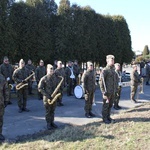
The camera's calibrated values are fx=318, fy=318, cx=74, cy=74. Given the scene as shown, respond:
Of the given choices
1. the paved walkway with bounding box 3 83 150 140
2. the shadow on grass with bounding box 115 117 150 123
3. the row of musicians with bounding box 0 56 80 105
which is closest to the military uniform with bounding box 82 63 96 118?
the paved walkway with bounding box 3 83 150 140

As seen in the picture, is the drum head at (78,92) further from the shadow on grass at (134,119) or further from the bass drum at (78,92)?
the shadow on grass at (134,119)

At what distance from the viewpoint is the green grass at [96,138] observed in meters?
7.82

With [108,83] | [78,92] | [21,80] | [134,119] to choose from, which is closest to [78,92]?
[78,92]

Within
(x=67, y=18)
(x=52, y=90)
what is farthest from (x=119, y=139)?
(x=67, y=18)

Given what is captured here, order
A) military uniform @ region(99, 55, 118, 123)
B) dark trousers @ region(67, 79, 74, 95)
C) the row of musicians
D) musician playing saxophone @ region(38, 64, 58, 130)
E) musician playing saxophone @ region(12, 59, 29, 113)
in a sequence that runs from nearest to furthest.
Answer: musician playing saxophone @ region(38, 64, 58, 130), military uniform @ region(99, 55, 118, 123), musician playing saxophone @ region(12, 59, 29, 113), the row of musicians, dark trousers @ region(67, 79, 74, 95)

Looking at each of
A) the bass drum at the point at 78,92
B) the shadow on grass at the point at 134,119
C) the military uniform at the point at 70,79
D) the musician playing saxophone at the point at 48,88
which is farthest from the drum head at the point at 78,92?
the musician playing saxophone at the point at 48,88

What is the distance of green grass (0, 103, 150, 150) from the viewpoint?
7824 mm

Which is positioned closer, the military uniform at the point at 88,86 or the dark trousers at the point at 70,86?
the military uniform at the point at 88,86

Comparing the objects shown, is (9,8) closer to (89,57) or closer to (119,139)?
(89,57)

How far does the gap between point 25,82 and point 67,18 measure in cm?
1368

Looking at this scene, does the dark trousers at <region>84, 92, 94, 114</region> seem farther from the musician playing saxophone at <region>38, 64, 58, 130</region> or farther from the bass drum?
the bass drum

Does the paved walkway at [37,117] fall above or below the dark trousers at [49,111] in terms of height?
below

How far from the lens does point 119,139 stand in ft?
27.4

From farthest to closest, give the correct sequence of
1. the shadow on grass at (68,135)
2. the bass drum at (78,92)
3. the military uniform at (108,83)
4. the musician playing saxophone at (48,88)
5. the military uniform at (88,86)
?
1. the bass drum at (78,92)
2. the military uniform at (88,86)
3. the military uniform at (108,83)
4. the musician playing saxophone at (48,88)
5. the shadow on grass at (68,135)
